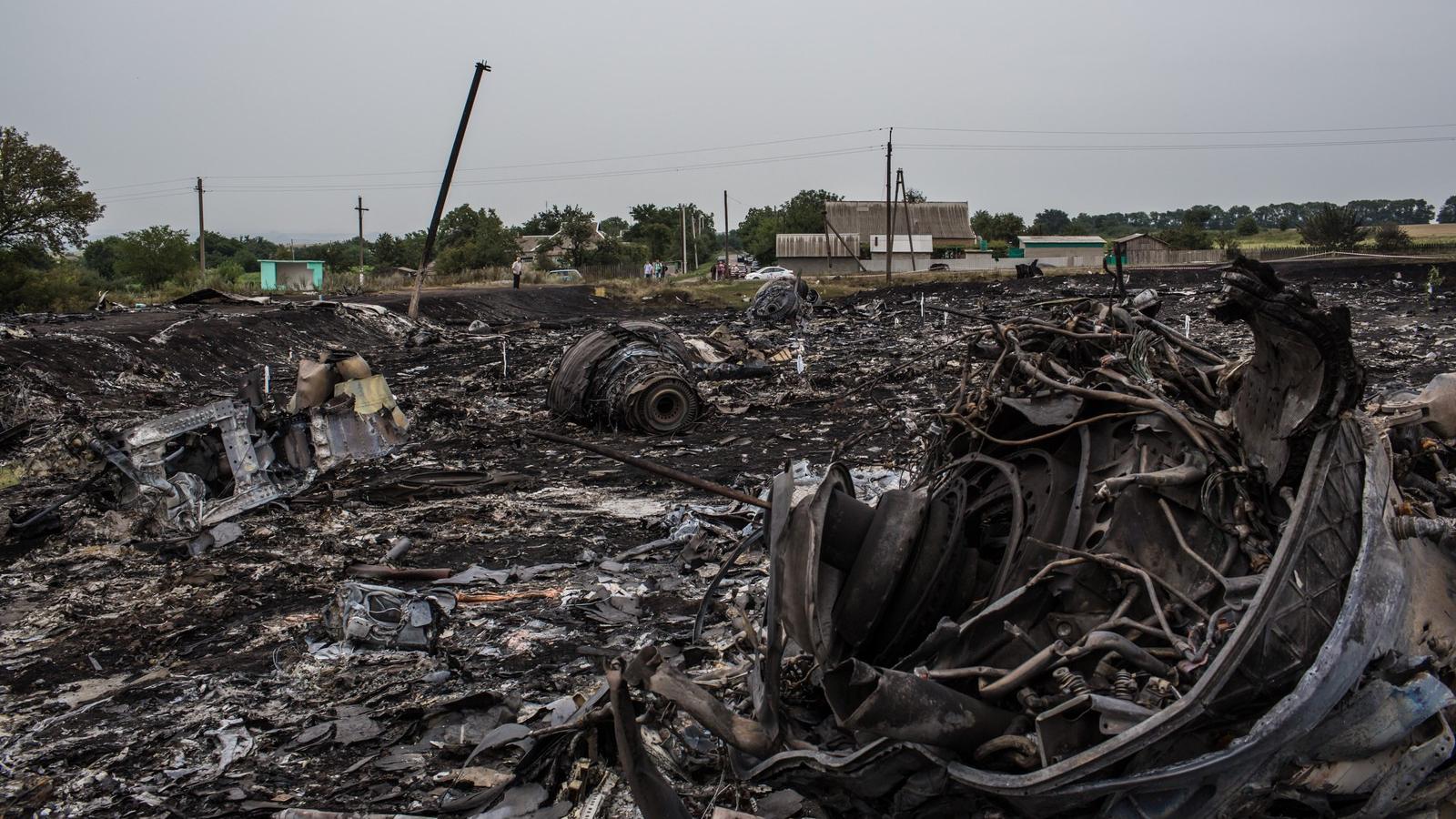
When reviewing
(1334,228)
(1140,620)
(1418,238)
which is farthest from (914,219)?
(1140,620)

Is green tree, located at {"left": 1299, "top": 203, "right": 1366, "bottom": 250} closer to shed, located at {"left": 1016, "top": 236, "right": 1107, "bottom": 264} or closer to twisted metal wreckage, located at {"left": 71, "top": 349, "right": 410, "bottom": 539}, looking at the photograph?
shed, located at {"left": 1016, "top": 236, "right": 1107, "bottom": 264}

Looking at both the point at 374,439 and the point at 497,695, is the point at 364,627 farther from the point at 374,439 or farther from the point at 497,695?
the point at 374,439

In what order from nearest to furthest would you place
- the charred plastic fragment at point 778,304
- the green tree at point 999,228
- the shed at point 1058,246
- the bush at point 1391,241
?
the charred plastic fragment at point 778,304, the bush at point 1391,241, the shed at point 1058,246, the green tree at point 999,228

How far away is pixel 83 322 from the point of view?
61.3 feet

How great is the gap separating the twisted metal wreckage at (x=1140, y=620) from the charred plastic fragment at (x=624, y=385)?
325 inches

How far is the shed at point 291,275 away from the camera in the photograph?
36344mm

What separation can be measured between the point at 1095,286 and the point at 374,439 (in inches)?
976

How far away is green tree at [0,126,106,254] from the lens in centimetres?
2839

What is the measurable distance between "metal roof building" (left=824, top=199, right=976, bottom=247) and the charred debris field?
5329 cm

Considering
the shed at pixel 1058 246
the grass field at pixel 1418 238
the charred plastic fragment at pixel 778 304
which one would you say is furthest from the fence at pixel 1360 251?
the charred plastic fragment at pixel 778 304

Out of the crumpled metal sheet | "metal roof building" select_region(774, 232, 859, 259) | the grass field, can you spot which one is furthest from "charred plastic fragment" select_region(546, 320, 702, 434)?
"metal roof building" select_region(774, 232, 859, 259)

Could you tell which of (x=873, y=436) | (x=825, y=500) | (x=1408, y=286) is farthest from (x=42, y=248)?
(x=1408, y=286)

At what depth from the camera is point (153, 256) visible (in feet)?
134

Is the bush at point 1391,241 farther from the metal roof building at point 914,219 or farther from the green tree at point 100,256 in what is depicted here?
the green tree at point 100,256
